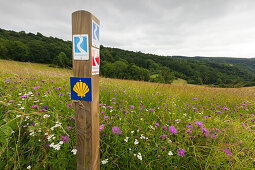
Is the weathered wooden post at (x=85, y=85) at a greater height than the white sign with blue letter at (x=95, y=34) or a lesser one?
lesser

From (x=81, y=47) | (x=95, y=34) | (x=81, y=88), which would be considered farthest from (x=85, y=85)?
(x=95, y=34)

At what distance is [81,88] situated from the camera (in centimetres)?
98

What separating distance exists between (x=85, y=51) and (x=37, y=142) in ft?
4.44

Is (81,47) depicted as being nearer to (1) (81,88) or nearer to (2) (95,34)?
(2) (95,34)

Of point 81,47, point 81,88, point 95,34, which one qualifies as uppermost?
point 95,34

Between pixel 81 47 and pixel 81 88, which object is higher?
pixel 81 47

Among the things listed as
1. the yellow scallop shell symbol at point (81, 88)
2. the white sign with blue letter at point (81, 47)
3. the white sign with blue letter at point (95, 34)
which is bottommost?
the yellow scallop shell symbol at point (81, 88)

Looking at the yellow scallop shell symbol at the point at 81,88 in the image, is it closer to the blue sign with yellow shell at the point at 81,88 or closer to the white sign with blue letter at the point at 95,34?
the blue sign with yellow shell at the point at 81,88

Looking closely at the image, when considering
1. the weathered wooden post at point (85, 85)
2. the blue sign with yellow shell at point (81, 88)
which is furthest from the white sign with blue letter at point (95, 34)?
the blue sign with yellow shell at point (81, 88)

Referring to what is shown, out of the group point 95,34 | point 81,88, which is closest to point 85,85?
point 81,88

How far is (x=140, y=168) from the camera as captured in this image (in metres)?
1.25

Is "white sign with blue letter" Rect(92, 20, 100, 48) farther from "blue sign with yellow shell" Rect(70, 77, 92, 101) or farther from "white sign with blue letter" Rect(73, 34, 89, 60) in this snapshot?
"blue sign with yellow shell" Rect(70, 77, 92, 101)

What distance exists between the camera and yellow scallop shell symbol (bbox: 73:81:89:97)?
3.16ft

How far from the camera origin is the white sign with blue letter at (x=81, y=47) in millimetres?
907
